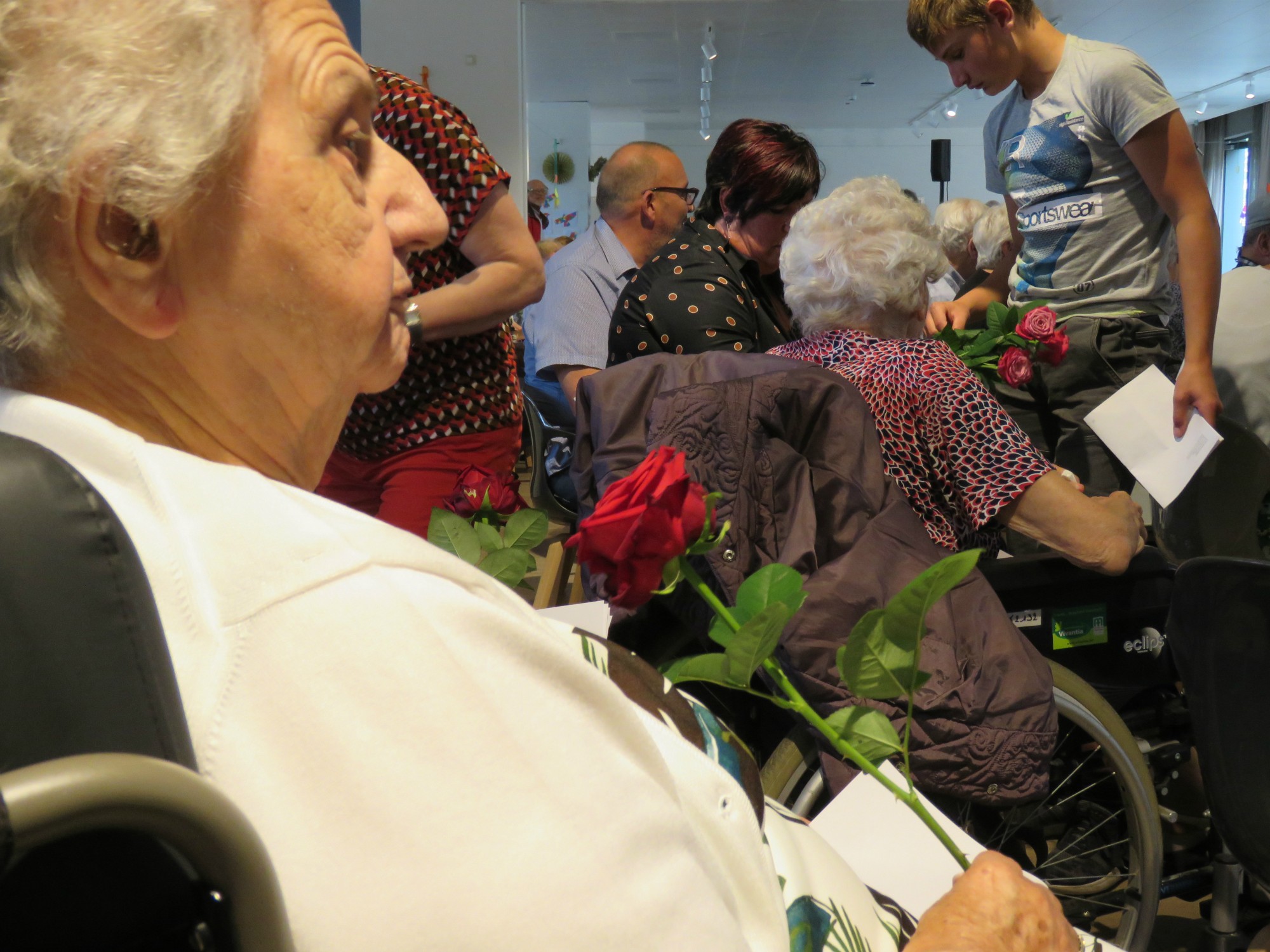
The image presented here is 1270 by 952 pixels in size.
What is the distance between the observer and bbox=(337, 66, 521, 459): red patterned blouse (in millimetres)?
1438

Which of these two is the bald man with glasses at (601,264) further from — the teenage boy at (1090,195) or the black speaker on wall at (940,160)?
the black speaker on wall at (940,160)

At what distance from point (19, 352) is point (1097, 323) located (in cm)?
212

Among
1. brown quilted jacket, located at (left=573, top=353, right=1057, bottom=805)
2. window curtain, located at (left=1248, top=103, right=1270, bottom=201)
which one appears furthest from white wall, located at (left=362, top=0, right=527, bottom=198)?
window curtain, located at (left=1248, top=103, right=1270, bottom=201)

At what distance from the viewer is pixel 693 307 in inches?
91.9

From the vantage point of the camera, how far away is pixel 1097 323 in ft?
7.22

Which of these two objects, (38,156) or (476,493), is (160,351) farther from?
(476,493)

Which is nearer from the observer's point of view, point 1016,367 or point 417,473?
point 417,473

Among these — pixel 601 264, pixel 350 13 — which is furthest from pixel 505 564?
pixel 350 13

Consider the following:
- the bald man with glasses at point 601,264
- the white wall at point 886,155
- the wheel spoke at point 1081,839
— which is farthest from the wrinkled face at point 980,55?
the white wall at point 886,155

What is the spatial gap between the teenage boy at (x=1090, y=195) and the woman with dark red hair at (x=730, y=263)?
1.45 feet

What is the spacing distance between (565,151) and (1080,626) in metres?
8.86

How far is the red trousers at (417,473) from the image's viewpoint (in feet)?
5.02

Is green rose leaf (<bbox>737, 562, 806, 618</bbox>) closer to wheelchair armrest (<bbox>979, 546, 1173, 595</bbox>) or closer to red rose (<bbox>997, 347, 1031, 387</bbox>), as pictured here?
wheelchair armrest (<bbox>979, 546, 1173, 595</bbox>)

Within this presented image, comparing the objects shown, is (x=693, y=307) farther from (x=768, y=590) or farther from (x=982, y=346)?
(x=768, y=590)
